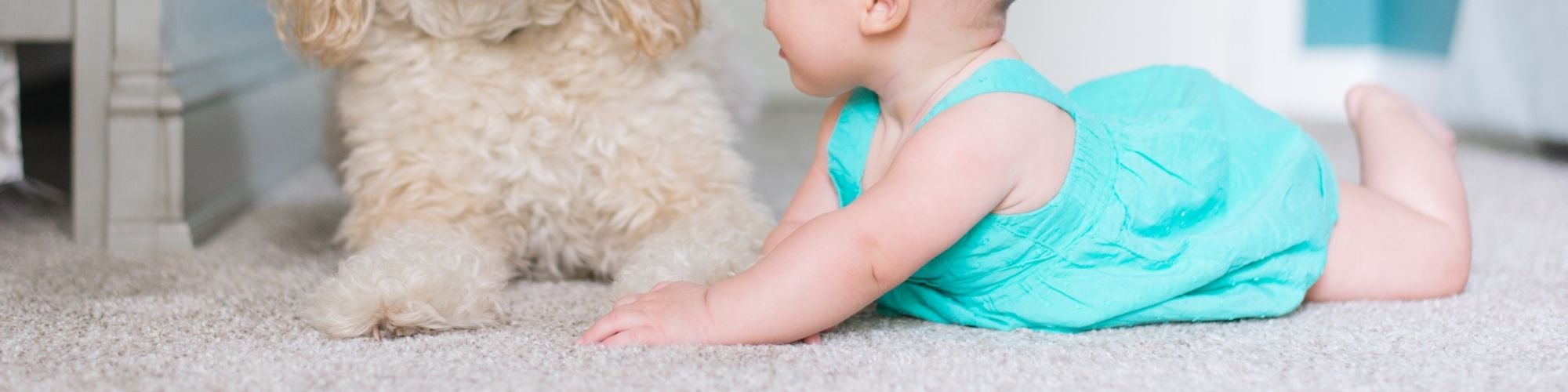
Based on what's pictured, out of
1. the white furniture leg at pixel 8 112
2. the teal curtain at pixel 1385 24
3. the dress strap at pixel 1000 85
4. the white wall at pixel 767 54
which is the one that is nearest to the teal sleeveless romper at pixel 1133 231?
the dress strap at pixel 1000 85

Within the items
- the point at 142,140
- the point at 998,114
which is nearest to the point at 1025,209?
the point at 998,114

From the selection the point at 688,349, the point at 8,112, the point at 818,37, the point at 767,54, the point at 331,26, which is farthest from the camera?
the point at 767,54

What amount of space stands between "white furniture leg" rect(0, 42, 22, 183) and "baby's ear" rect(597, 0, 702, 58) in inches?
29.5

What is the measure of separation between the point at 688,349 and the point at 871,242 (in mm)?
150

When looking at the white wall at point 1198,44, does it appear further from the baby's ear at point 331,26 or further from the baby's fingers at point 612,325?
the baby's fingers at point 612,325

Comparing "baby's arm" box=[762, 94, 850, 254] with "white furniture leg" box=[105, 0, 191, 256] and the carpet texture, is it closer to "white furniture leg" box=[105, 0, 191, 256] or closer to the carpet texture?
the carpet texture

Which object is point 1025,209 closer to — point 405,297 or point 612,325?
point 612,325

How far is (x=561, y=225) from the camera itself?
4.24ft

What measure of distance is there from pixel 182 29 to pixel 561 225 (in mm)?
650

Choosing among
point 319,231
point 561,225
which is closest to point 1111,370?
point 561,225

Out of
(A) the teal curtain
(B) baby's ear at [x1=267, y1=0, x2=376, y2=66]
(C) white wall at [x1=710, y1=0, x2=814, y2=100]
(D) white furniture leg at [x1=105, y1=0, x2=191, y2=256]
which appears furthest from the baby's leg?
(C) white wall at [x1=710, y1=0, x2=814, y2=100]

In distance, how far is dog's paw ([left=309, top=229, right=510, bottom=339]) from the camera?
0.98 metres

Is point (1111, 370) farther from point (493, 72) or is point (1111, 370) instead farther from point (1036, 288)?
point (493, 72)

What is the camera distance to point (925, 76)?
1.03m
